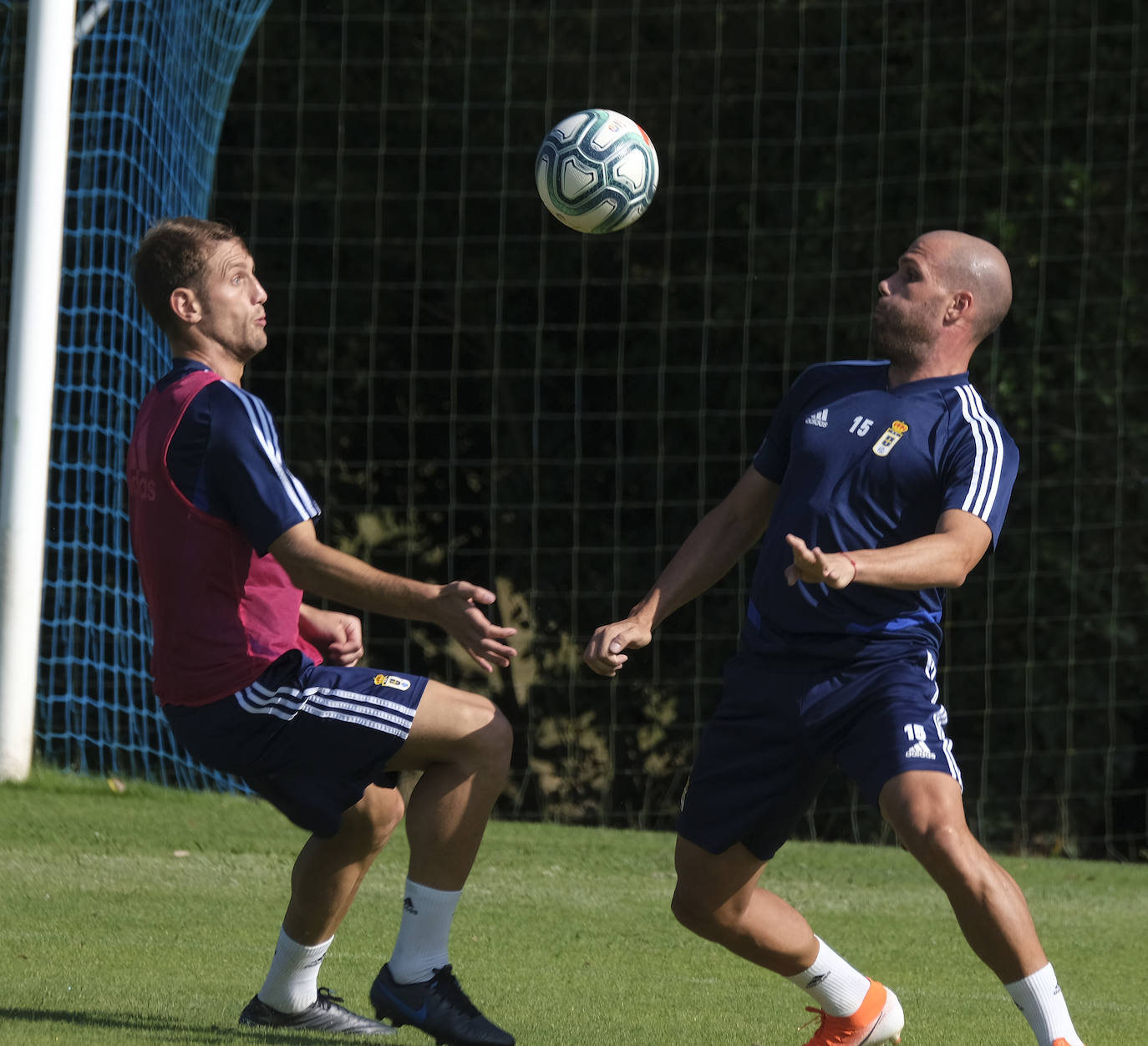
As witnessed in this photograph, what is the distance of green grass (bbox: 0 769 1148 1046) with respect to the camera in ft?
13.5

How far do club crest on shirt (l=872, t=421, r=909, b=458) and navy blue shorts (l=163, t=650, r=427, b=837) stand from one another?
45.9 inches

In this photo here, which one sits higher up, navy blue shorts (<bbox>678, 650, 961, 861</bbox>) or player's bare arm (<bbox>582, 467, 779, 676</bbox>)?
player's bare arm (<bbox>582, 467, 779, 676</bbox>)

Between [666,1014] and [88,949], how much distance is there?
1.65 meters

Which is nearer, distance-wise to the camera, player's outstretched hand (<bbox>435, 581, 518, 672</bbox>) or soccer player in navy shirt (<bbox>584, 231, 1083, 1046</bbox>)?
player's outstretched hand (<bbox>435, 581, 518, 672</bbox>)

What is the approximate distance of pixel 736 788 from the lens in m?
3.81

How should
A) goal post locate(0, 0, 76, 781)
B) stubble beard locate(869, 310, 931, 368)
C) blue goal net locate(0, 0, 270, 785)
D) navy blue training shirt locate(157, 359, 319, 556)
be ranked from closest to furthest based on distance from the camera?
navy blue training shirt locate(157, 359, 319, 556)
stubble beard locate(869, 310, 931, 368)
goal post locate(0, 0, 76, 781)
blue goal net locate(0, 0, 270, 785)

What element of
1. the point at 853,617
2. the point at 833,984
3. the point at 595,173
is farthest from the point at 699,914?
the point at 595,173

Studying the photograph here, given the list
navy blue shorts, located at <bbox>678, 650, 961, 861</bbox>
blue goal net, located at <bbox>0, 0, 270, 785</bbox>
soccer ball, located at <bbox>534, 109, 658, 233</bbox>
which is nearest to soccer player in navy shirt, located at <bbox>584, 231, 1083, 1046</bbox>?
navy blue shorts, located at <bbox>678, 650, 961, 861</bbox>

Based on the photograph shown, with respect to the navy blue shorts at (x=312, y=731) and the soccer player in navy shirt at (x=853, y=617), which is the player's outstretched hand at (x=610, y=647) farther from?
the navy blue shorts at (x=312, y=731)

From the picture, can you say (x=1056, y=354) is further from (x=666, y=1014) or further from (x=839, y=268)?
(x=666, y=1014)

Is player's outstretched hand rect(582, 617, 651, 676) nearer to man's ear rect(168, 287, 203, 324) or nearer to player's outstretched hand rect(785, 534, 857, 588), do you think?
player's outstretched hand rect(785, 534, 857, 588)

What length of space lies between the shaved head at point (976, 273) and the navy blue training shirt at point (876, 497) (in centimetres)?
18

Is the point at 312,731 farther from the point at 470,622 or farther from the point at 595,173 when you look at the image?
the point at 595,173

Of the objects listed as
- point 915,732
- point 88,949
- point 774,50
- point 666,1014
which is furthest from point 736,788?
point 774,50
